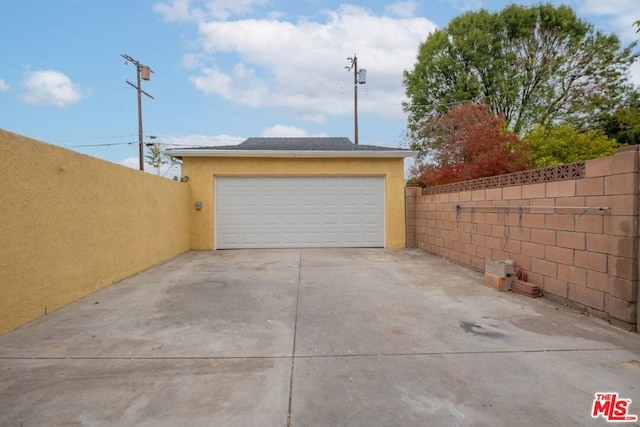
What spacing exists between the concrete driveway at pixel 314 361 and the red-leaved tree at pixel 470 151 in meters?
6.62

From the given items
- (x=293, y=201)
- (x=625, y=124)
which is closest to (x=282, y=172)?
(x=293, y=201)

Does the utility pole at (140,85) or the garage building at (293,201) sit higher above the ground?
the utility pole at (140,85)

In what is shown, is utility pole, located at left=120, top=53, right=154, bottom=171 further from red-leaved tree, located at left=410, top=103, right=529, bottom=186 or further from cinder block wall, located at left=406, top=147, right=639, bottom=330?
cinder block wall, located at left=406, top=147, right=639, bottom=330

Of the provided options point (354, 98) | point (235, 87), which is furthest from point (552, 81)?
point (235, 87)

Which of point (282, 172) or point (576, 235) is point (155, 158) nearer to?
point (282, 172)

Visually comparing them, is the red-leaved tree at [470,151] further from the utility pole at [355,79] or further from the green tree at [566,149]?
the utility pole at [355,79]

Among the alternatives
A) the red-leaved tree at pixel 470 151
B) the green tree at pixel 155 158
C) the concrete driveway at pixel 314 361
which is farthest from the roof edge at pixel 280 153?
the green tree at pixel 155 158

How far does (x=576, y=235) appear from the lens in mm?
3889

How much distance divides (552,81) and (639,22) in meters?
18.7

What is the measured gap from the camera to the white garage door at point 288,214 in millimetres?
9594

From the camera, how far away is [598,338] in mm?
3012

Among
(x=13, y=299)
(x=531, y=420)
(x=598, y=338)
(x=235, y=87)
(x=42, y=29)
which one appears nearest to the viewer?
(x=531, y=420)

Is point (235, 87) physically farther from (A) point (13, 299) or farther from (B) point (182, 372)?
(B) point (182, 372)

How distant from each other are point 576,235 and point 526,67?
64.4ft
